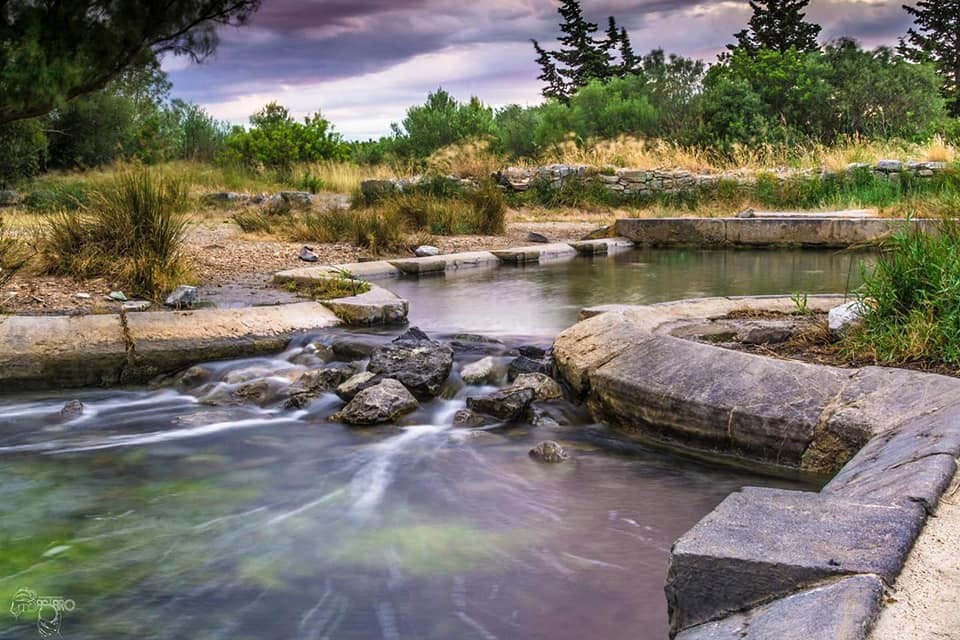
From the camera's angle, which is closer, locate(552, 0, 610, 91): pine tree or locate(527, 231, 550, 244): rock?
locate(527, 231, 550, 244): rock

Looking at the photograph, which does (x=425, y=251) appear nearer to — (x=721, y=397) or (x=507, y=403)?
(x=507, y=403)

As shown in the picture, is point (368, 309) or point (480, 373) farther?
point (368, 309)

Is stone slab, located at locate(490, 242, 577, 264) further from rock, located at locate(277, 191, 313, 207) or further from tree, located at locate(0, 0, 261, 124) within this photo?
rock, located at locate(277, 191, 313, 207)

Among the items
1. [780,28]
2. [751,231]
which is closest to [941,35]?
[780,28]

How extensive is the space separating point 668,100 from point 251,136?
10.7 m

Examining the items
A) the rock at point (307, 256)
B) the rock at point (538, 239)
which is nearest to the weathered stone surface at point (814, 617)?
the rock at point (307, 256)

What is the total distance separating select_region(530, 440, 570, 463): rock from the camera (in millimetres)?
4117

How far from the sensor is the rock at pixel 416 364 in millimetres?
5094

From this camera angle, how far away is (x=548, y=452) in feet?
13.6

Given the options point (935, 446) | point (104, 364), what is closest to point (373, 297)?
point (104, 364)


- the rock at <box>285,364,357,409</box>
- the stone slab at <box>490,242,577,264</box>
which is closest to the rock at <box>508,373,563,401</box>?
the rock at <box>285,364,357,409</box>

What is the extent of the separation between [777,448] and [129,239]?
5.20 meters

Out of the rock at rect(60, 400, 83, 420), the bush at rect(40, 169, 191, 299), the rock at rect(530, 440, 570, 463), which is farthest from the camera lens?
Result: the bush at rect(40, 169, 191, 299)

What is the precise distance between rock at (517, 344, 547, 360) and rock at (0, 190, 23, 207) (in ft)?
41.5
